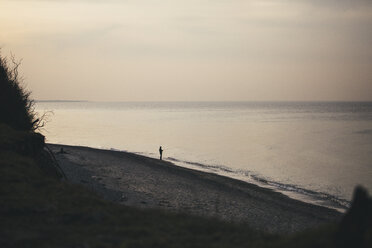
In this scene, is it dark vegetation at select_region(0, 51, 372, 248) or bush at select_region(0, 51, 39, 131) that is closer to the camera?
dark vegetation at select_region(0, 51, 372, 248)

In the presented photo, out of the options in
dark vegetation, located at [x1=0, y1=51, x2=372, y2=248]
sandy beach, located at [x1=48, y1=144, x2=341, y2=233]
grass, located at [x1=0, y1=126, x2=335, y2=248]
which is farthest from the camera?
sandy beach, located at [x1=48, y1=144, x2=341, y2=233]

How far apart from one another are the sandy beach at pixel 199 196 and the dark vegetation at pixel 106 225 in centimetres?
610

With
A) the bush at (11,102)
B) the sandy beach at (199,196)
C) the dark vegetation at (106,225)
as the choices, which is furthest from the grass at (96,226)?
the bush at (11,102)

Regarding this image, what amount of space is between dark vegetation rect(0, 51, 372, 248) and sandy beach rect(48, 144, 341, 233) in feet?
20.0

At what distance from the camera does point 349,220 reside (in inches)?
295

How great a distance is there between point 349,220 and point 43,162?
17473 mm

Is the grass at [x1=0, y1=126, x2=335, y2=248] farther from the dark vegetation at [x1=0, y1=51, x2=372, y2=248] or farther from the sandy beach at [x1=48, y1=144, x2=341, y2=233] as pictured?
the sandy beach at [x1=48, y1=144, x2=341, y2=233]

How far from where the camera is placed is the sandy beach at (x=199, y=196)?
939 inches

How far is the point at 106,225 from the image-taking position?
1077cm

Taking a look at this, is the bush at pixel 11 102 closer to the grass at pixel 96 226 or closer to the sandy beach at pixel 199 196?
the sandy beach at pixel 199 196

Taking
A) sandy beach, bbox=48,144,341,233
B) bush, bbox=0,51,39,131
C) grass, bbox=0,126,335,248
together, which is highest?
bush, bbox=0,51,39,131

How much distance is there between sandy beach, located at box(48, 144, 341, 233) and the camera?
23.8 meters

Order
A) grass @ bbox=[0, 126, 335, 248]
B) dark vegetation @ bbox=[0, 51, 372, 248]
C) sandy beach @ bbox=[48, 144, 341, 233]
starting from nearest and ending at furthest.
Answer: dark vegetation @ bbox=[0, 51, 372, 248] < grass @ bbox=[0, 126, 335, 248] < sandy beach @ bbox=[48, 144, 341, 233]

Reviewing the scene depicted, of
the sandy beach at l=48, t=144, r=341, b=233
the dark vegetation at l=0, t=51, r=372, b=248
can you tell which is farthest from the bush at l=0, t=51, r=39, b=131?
the dark vegetation at l=0, t=51, r=372, b=248
